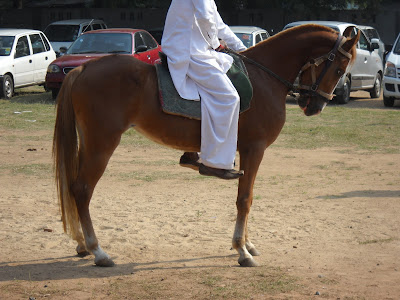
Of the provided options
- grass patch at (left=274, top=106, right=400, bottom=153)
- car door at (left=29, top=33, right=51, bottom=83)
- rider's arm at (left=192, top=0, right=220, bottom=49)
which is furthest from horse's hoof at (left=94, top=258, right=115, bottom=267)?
car door at (left=29, top=33, right=51, bottom=83)

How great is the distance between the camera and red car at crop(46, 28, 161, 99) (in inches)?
703

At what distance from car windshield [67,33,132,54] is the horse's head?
1196cm

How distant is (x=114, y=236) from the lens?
699 cm

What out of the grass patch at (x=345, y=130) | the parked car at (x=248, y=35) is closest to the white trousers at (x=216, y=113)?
the grass patch at (x=345, y=130)

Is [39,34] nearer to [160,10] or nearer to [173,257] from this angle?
[160,10]

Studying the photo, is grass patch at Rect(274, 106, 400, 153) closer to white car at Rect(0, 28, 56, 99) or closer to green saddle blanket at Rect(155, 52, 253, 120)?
green saddle blanket at Rect(155, 52, 253, 120)

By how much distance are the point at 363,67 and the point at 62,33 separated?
445 inches

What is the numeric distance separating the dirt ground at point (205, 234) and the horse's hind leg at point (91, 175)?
0.16 metres

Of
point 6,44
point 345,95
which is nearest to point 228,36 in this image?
point 345,95

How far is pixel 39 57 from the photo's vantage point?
67.1 feet

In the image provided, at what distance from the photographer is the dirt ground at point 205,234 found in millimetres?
5594

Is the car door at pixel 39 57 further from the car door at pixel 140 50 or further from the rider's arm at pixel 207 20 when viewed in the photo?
the rider's arm at pixel 207 20

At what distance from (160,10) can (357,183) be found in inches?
917

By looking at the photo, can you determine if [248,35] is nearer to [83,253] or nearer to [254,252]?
[254,252]
